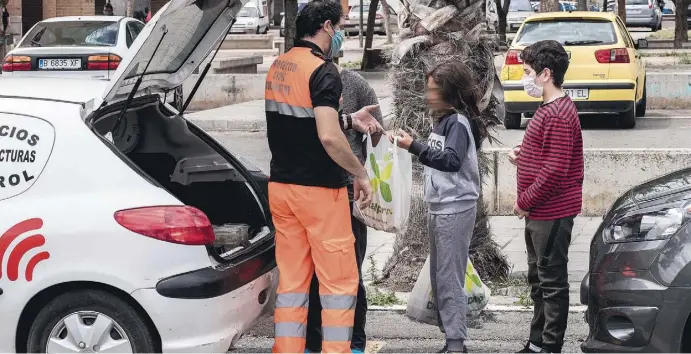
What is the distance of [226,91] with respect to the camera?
67.2ft

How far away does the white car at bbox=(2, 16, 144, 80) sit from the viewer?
18.6 metres

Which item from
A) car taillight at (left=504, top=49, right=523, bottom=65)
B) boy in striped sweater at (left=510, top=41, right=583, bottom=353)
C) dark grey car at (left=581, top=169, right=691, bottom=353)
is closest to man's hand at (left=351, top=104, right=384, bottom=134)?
boy in striped sweater at (left=510, top=41, right=583, bottom=353)

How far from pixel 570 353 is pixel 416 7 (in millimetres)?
2478

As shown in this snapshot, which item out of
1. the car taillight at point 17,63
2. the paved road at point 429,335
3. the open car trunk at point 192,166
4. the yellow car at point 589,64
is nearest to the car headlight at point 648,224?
the paved road at point 429,335

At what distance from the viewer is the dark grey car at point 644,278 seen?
16.8 ft

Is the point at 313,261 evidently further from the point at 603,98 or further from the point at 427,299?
the point at 603,98

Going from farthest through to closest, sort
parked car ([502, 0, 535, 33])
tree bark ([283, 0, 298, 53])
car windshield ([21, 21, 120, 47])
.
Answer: parked car ([502, 0, 535, 33]) < tree bark ([283, 0, 298, 53]) < car windshield ([21, 21, 120, 47])

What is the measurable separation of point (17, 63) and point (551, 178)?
571 inches

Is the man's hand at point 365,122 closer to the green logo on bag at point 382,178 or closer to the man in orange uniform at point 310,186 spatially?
the green logo on bag at point 382,178

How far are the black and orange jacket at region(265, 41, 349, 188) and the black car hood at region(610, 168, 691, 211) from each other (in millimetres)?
1392

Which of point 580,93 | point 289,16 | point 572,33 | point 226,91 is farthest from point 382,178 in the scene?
point 289,16

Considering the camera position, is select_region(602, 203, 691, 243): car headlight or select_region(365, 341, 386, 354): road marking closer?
select_region(602, 203, 691, 243): car headlight

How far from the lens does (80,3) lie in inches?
1704

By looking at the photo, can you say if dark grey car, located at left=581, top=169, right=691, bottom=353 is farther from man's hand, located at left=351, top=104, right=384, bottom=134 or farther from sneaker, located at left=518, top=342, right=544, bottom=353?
man's hand, located at left=351, top=104, right=384, bottom=134
